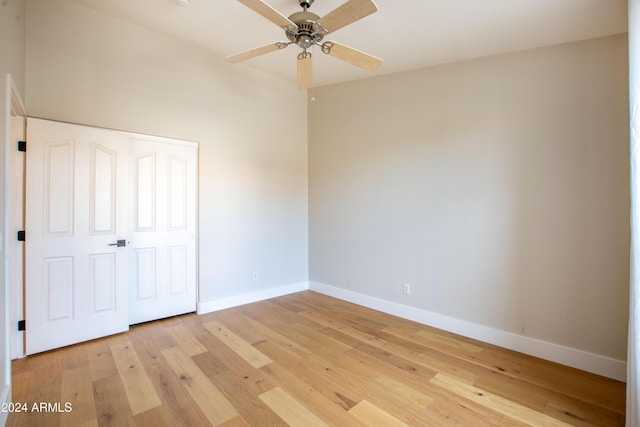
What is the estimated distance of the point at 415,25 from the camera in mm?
2736

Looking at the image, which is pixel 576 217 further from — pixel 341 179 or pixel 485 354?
pixel 341 179

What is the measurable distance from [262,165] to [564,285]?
382cm

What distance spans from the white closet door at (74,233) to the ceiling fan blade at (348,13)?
8.37 feet

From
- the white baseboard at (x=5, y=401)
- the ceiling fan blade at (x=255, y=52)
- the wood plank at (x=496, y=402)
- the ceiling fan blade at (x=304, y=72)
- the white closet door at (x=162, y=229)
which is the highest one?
the ceiling fan blade at (x=255, y=52)

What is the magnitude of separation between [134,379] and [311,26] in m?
3.07

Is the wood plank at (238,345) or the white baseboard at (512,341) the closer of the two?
the white baseboard at (512,341)

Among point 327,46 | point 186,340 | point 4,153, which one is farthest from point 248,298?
point 327,46

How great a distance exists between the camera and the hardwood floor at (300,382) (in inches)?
79.3

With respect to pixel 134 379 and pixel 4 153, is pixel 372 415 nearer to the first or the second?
pixel 134 379

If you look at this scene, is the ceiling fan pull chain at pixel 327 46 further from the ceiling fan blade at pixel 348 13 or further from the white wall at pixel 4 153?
the white wall at pixel 4 153

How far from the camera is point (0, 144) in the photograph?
76.1 inches

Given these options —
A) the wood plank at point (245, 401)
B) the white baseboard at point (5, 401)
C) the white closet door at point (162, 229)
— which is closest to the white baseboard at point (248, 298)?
the white closet door at point (162, 229)

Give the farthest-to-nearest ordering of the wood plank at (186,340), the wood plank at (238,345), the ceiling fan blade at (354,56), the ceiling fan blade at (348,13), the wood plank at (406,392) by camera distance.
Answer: the wood plank at (186,340) < the wood plank at (238,345) < the ceiling fan blade at (354,56) < the wood plank at (406,392) < the ceiling fan blade at (348,13)

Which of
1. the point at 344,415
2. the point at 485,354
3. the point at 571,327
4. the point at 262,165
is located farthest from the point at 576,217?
the point at 262,165
